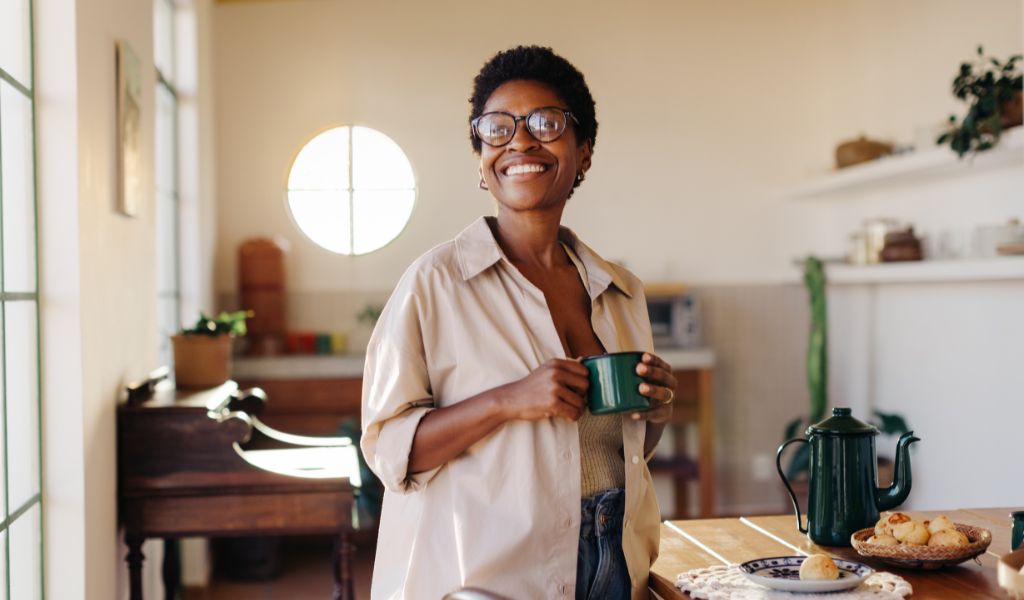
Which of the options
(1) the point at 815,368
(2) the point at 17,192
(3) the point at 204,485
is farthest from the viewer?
(1) the point at 815,368

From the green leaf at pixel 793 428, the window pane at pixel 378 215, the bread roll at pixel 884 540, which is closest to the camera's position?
the bread roll at pixel 884 540

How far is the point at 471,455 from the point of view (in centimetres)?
146

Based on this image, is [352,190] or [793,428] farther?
[352,190]

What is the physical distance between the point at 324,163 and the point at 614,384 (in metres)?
4.70

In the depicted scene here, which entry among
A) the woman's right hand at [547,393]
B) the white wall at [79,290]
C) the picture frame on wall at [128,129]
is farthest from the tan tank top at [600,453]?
the picture frame on wall at [128,129]

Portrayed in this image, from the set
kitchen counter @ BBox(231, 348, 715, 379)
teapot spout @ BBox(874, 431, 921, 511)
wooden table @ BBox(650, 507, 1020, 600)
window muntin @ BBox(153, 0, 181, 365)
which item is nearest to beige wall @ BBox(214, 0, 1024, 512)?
kitchen counter @ BBox(231, 348, 715, 379)

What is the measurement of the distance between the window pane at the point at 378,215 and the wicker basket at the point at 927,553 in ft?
14.5

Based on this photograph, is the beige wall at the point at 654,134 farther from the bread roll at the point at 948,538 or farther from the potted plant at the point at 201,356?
the bread roll at the point at 948,538

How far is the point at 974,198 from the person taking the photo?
4.69m

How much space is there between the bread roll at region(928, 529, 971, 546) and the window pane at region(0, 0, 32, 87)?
215 centimetres

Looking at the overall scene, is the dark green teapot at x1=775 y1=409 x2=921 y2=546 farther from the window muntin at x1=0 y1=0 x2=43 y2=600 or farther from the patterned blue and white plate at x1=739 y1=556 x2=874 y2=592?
the window muntin at x1=0 y1=0 x2=43 y2=600

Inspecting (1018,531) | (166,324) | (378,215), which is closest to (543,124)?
(1018,531)

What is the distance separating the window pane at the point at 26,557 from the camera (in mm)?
2396

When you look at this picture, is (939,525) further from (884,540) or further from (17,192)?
(17,192)
